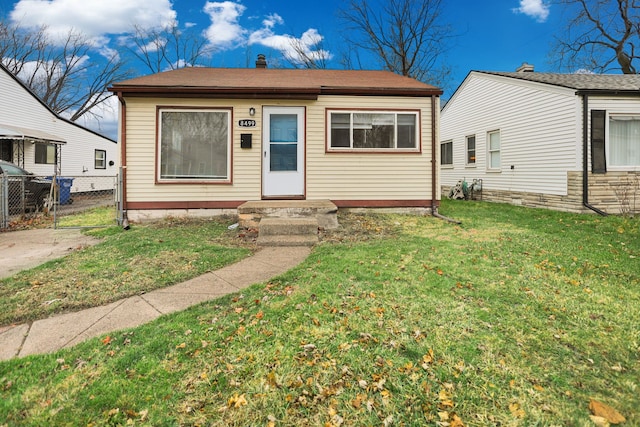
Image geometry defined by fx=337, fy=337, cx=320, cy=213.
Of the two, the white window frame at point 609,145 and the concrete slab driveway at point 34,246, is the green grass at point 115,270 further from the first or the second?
the white window frame at point 609,145

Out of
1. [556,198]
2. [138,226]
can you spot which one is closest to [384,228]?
[138,226]

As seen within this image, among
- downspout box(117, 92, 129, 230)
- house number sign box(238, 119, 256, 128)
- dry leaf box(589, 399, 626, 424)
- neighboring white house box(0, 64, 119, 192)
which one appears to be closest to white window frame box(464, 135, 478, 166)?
house number sign box(238, 119, 256, 128)

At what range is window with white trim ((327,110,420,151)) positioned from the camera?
8.14 metres

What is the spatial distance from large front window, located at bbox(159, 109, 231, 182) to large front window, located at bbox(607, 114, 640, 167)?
32.9 ft

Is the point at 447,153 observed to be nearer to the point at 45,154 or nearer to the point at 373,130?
the point at 373,130

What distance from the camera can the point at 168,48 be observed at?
27641mm

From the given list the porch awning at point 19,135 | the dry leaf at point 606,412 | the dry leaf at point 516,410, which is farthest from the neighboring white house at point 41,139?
the dry leaf at point 606,412

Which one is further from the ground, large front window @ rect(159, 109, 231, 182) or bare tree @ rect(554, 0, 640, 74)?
bare tree @ rect(554, 0, 640, 74)

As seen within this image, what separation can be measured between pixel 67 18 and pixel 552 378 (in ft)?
116

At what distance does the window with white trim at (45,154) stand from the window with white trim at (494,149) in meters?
18.6

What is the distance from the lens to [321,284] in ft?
12.1

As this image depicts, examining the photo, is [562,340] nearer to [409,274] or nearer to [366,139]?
[409,274]

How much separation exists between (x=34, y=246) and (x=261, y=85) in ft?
17.8

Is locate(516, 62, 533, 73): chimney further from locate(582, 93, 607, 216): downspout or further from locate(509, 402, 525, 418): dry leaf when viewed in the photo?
locate(509, 402, 525, 418): dry leaf
